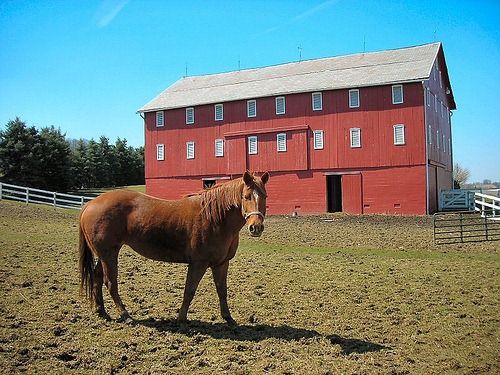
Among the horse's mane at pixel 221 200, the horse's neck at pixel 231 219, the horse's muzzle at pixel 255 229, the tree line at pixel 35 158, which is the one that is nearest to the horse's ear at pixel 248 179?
the horse's mane at pixel 221 200

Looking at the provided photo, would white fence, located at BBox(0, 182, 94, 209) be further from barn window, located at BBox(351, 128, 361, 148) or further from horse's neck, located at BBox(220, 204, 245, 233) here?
horse's neck, located at BBox(220, 204, 245, 233)

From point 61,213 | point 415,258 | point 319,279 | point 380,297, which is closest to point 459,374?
point 380,297

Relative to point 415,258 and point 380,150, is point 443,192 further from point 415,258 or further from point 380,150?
point 415,258

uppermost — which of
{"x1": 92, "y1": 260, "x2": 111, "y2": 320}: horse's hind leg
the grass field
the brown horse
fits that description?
the brown horse

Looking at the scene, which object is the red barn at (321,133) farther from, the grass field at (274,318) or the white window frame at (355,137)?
the grass field at (274,318)

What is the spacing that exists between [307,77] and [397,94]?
7.31 meters

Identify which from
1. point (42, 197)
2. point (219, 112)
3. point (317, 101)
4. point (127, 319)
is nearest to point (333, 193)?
point (317, 101)

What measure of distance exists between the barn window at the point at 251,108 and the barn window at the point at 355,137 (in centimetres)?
757

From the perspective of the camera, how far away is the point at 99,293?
21.7ft

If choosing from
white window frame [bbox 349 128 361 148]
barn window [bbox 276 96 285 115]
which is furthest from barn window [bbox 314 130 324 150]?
barn window [bbox 276 96 285 115]

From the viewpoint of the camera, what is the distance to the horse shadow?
556cm

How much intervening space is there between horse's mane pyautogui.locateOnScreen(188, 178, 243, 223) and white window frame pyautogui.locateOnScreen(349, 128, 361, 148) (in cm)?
2500

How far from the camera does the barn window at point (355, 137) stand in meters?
30.1

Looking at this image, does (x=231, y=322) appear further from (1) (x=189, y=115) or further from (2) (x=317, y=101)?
(1) (x=189, y=115)
